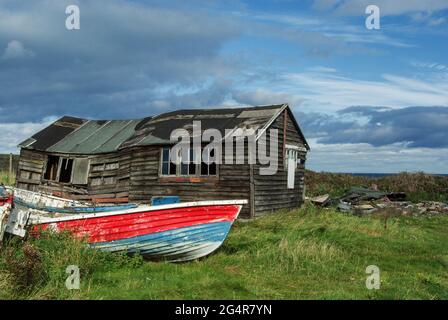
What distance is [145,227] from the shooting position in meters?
10.2

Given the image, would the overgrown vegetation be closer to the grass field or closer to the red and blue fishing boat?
the grass field

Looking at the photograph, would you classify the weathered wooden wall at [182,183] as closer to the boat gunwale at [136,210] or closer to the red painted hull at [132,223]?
the boat gunwale at [136,210]

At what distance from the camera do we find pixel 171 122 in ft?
69.4

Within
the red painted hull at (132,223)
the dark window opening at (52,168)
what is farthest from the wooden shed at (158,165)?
the red painted hull at (132,223)

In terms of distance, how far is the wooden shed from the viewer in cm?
1850

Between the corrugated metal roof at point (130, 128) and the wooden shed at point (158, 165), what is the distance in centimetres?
4

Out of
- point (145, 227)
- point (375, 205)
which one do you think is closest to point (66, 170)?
point (375, 205)

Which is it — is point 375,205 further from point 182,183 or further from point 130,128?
point 130,128

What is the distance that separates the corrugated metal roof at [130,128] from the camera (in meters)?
19.6

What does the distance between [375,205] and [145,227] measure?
14.7 m

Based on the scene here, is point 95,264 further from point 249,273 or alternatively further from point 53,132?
point 53,132

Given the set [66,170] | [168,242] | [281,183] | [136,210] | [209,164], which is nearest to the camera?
[136,210]

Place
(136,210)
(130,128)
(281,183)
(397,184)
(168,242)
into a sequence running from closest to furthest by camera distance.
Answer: (136,210), (168,242), (281,183), (130,128), (397,184)

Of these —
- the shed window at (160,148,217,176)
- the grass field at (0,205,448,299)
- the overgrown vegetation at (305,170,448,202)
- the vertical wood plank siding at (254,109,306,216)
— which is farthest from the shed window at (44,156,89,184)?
the overgrown vegetation at (305,170,448,202)
